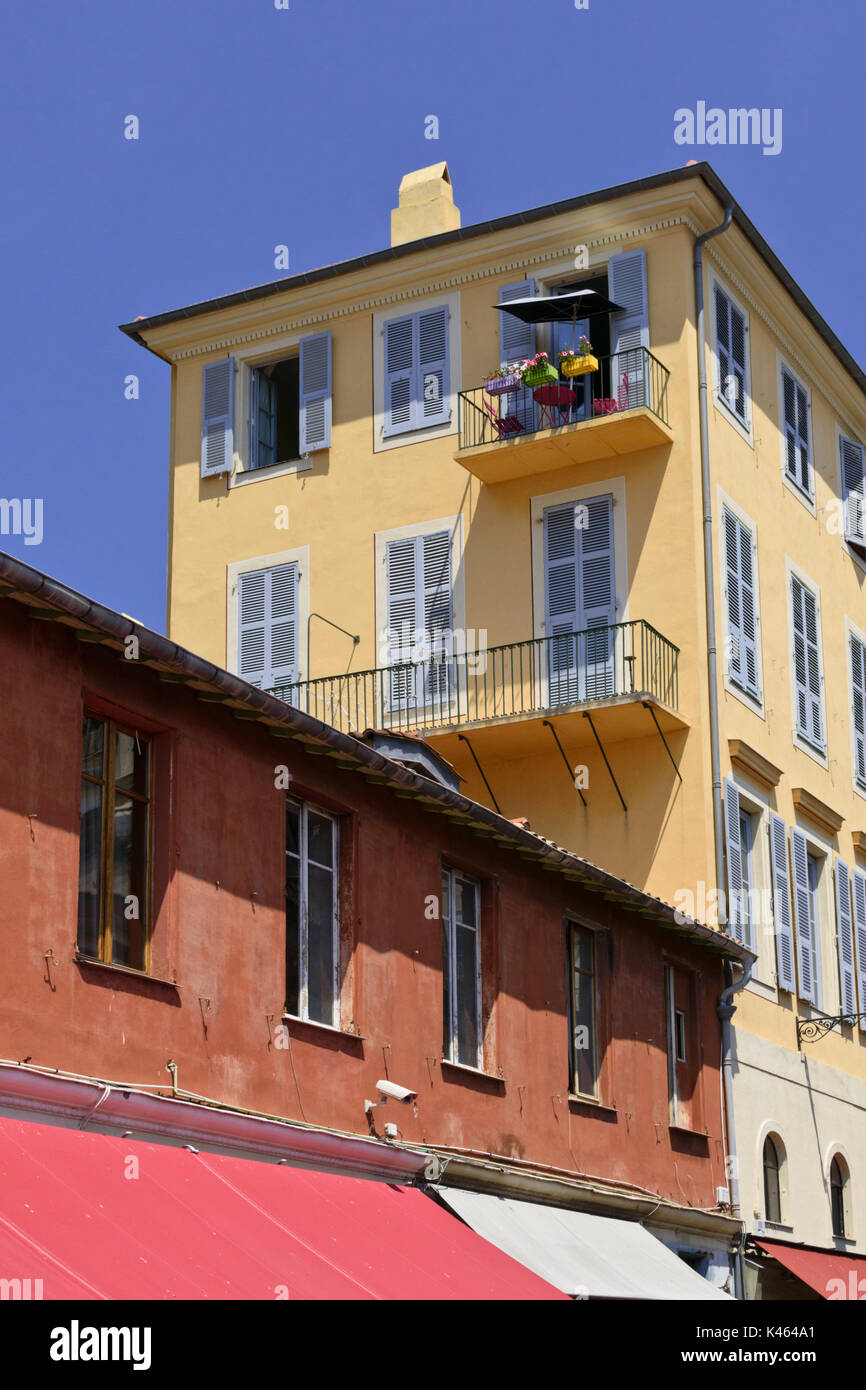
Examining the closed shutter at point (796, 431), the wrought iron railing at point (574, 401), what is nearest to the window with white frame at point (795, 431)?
the closed shutter at point (796, 431)

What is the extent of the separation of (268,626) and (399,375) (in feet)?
12.1

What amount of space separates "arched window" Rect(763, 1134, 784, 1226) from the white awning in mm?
4669

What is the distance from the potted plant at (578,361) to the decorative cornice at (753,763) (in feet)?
15.4

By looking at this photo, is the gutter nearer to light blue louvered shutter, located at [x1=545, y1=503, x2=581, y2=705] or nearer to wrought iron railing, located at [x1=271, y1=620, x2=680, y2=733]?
wrought iron railing, located at [x1=271, y1=620, x2=680, y2=733]

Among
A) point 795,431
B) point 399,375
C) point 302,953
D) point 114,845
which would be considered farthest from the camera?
point 795,431

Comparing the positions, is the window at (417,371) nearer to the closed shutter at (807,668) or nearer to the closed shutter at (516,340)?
the closed shutter at (516,340)

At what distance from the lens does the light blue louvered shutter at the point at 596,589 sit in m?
23.7

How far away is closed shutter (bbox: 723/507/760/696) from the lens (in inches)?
962

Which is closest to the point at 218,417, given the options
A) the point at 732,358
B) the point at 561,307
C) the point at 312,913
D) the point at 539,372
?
the point at 539,372

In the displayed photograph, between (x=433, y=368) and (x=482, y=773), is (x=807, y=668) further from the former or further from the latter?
(x=433, y=368)

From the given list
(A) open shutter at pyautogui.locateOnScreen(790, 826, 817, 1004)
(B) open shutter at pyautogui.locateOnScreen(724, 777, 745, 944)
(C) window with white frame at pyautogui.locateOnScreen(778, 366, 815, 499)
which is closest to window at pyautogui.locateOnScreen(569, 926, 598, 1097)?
(B) open shutter at pyautogui.locateOnScreen(724, 777, 745, 944)

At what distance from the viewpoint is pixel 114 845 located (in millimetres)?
12711
